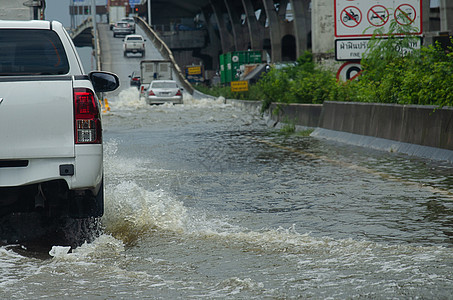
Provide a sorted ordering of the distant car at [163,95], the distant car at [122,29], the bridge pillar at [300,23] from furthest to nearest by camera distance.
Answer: the distant car at [122,29] → the bridge pillar at [300,23] → the distant car at [163,95]

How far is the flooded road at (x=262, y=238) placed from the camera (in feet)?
17.5

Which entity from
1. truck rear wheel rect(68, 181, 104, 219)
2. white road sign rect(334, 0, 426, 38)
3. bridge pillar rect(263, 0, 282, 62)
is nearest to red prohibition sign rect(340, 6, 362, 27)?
white road sign rect(334, 0, 426, 38)

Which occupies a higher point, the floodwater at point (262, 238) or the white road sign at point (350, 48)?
the white road sign at point (350, 48)

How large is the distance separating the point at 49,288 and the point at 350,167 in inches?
319

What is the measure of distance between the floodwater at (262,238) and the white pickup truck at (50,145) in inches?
15.3

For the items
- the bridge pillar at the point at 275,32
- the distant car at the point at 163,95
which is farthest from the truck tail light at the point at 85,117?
the bridge pillar at the point at 275,32

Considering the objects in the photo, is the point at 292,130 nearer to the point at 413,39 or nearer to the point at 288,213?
the point at 413,39

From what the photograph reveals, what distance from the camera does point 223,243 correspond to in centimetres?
690

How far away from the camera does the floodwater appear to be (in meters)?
5.32

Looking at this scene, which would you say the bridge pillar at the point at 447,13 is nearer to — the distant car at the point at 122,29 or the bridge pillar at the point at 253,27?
the bridge pillar at the point at 253,27

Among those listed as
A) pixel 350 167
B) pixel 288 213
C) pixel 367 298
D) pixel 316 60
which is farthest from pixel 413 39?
pixel 367 298

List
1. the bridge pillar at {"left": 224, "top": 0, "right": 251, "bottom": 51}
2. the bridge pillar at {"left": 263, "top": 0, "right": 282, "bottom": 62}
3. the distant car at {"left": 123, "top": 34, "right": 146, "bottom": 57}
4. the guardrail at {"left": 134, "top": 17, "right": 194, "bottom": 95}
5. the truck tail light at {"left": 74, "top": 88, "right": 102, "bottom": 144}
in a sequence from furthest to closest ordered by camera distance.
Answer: the bridge pillar at {"left": 224, "top": 0, "right": 251, "bottom": 51}, the distant car at {"left": 123, "top": 34, "right": 146, "bottom": 57}, the bridge pillar at {"left": 263, "top": 0, "right": 282, "bottom": 62}, the guardrail at {"left": 134, "top": 17, "right": 194, "bottom": 95}, the truck tail light at {"left": 74, "top": 88, "right": 102, "bottom": 144}

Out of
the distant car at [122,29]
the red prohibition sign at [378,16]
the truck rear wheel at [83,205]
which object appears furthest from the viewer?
the distant car at [122,29]

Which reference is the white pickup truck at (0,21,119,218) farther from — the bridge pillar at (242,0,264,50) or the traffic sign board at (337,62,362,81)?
the bridge pillar at (242,0,264,50)
